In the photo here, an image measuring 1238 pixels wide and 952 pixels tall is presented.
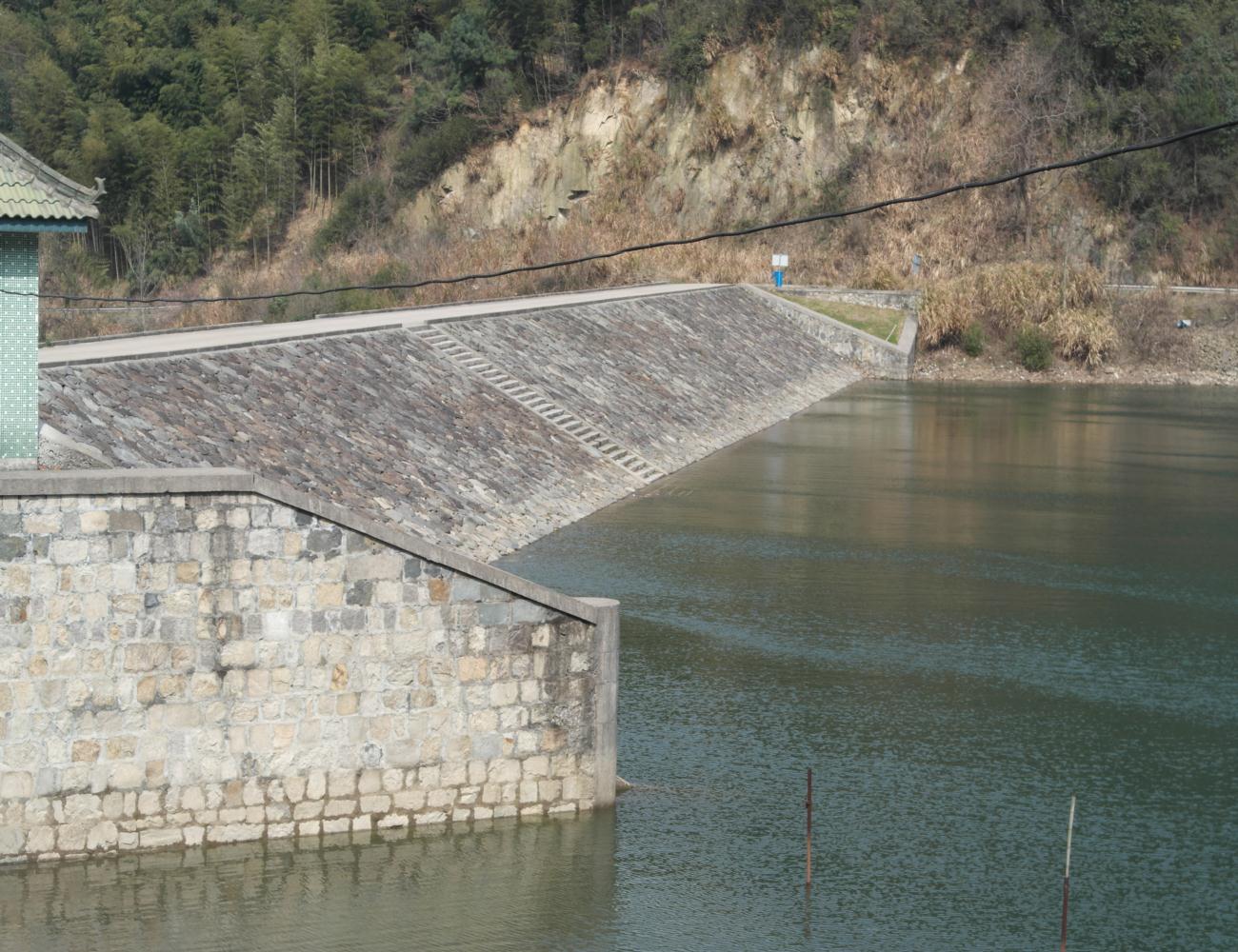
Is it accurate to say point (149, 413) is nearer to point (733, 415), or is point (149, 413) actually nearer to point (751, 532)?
point (751, 532)

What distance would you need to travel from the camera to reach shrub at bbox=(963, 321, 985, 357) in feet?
190

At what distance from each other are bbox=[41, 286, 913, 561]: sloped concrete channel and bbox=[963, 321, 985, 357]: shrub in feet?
41.9

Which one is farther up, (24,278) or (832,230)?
(832,230)

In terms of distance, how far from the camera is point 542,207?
76.9 m

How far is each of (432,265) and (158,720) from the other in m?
49.8

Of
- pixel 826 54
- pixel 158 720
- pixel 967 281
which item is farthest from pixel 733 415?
pixel 826 54

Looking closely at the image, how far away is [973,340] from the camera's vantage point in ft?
190

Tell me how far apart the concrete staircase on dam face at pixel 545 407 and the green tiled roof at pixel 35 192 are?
17405 millimetres

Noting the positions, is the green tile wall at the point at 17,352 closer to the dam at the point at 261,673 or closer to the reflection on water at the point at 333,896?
the dam at the point at 261,673

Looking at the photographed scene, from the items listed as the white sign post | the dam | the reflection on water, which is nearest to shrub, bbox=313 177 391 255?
the white sign post

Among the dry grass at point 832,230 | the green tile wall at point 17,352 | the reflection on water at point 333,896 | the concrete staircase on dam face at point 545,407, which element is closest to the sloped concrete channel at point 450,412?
the concrete staircase on dam face at point 545,407

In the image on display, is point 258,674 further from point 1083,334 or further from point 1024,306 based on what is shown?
point 1024,306

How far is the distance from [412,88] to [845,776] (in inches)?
3062

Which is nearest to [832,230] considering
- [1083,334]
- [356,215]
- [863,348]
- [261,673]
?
[863,348]
